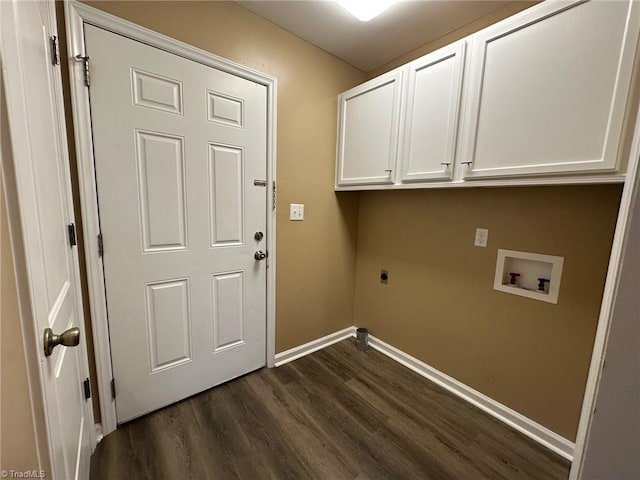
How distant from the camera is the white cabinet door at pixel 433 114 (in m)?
1.44

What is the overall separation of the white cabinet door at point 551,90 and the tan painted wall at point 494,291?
0.32m

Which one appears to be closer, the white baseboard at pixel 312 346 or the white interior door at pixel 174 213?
the white interior door at pixel 174 213

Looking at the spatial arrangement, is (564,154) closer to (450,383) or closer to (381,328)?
(450,383)

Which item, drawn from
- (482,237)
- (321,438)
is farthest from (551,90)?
(321,438)

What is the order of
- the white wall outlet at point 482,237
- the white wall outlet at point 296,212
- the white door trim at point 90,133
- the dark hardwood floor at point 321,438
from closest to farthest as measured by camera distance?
1. the white door trim at point 90,133
2. the dark hardwood floor at point 321,438
3. the white wall outlet at point 482,237
4. the white wall outlet at point 296,212

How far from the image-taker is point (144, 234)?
1406 millimetres

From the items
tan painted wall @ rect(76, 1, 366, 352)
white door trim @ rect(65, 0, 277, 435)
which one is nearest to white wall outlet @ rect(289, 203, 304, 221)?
tan painted wall @ rect(76, 1, 366, 352)

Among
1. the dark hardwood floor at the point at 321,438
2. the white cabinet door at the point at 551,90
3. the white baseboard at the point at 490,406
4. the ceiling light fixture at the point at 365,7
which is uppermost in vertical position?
the ceiling light fixture at the point at 365,7

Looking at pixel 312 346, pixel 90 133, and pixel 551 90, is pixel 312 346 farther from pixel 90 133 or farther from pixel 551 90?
pixel 551 90

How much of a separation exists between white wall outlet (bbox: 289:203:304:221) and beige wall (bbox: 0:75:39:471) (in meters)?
1.52

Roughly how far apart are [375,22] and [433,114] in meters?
0.72

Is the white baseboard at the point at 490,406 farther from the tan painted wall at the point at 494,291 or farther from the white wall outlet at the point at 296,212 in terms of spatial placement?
the white wall outlet at the point at 296,212

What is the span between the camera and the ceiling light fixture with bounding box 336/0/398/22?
4.59ft

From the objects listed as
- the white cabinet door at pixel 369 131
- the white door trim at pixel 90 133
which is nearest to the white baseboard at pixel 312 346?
the white door trim at pixel 90 133
